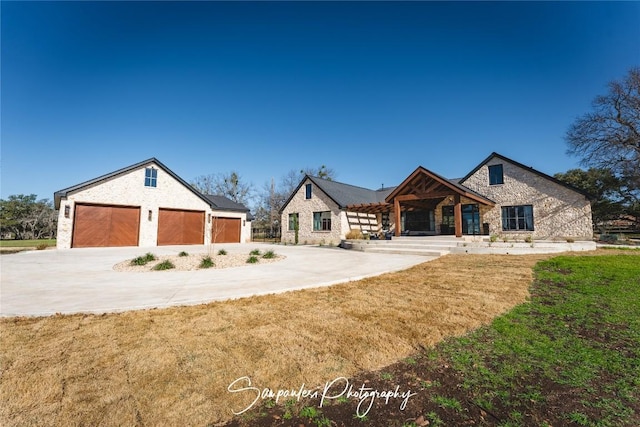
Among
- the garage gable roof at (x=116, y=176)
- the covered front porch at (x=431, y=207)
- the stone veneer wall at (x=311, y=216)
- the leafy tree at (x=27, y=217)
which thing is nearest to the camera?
the covered front porch at (x=431, y=207)

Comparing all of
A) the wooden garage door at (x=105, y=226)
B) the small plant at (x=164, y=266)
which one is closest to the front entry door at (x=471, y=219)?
the small plant at (x=164, y=266)

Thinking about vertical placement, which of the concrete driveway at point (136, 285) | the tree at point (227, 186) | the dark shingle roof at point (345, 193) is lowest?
the concrete driveway at point (136, 285)

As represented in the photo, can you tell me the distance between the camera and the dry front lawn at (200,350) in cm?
208

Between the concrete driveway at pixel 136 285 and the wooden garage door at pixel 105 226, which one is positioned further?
the wooden garage door at pixel 105 226

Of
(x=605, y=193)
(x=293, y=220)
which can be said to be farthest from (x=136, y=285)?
(x=605, y=193)

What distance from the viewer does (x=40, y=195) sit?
3638 cm

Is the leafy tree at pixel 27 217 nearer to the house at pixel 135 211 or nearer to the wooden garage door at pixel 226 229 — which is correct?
the house at pixel 135 211

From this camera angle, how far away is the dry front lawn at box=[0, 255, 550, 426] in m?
2.08

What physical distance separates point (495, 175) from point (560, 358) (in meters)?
19.4

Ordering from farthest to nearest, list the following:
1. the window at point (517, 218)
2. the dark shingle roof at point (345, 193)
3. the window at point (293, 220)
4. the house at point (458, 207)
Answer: the window at point (293, 220) → the dark shingle roof at point (345, 193) → the window at point (517, 218) → the house at point (458, 207)

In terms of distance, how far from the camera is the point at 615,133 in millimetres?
19375

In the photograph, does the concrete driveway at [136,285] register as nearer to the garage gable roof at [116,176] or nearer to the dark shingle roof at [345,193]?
the garage gable roof at [116,176]

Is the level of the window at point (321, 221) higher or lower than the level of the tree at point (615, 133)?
lower

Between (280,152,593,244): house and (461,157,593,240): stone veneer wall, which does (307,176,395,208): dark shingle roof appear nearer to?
(280,152,593,244): house
